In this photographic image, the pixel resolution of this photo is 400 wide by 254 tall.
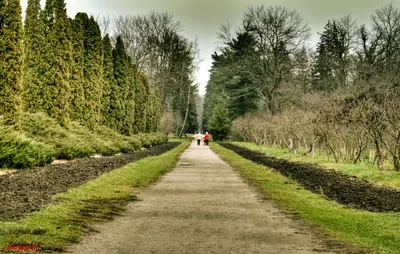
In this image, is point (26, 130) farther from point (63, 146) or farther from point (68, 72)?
point (68, 72)

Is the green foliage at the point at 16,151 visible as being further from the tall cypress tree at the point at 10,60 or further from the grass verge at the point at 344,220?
the grass verge at the point at 344,220

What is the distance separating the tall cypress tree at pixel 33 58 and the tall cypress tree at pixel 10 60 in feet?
14.9

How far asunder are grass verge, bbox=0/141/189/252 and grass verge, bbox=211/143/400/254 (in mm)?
3917

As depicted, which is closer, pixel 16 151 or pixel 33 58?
pixel 16 151

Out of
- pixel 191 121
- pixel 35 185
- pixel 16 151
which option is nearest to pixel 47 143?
pixel 16 151

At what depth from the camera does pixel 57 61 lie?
22.4 meters

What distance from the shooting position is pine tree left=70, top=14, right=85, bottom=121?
25672 mm

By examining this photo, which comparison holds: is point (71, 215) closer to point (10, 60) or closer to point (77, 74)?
point (10, 60)

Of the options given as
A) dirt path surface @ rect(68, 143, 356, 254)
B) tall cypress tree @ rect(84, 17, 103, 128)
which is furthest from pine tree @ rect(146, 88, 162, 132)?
dirt path surface @ rect(68, 143, 356, 254)

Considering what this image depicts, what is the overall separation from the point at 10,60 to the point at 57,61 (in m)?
5.84

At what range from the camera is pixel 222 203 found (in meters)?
10.1

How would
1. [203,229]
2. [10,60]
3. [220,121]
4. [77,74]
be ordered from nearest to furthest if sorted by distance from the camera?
[203,229] < [10,60] < [77,74] < [220,121]

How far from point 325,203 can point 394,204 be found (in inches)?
75.6

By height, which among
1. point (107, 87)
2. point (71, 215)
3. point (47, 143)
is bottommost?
point (71, 215)
